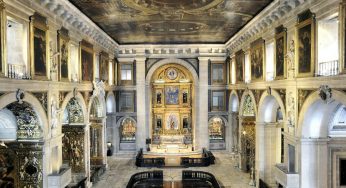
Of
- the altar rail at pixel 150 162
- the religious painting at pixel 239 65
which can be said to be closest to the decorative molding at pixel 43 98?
the altar rail at pixel 150 162

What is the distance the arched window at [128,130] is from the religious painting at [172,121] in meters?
3.56

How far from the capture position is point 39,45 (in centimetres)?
1213

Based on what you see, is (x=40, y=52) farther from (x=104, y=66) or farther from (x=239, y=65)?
(x=239, y=65)

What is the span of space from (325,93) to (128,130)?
21477 mm

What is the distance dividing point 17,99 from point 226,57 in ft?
66.2

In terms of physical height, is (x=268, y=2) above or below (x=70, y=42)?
above

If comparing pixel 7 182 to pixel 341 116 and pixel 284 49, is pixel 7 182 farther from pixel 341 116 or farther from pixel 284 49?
pixel 341 116

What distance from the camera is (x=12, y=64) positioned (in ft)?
35.7

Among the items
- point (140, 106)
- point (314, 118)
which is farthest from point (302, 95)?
point (140, 106)

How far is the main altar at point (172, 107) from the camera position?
101ft

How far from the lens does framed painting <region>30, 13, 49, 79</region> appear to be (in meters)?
11.6

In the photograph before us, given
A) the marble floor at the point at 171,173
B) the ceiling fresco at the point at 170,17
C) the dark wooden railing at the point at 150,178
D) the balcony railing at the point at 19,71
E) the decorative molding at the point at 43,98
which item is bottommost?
the marble floor at the point at 171,173

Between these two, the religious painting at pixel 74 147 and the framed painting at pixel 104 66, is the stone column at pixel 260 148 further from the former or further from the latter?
the framed painting at pixel 104 66

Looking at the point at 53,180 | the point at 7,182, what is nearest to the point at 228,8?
the point at 53,180
